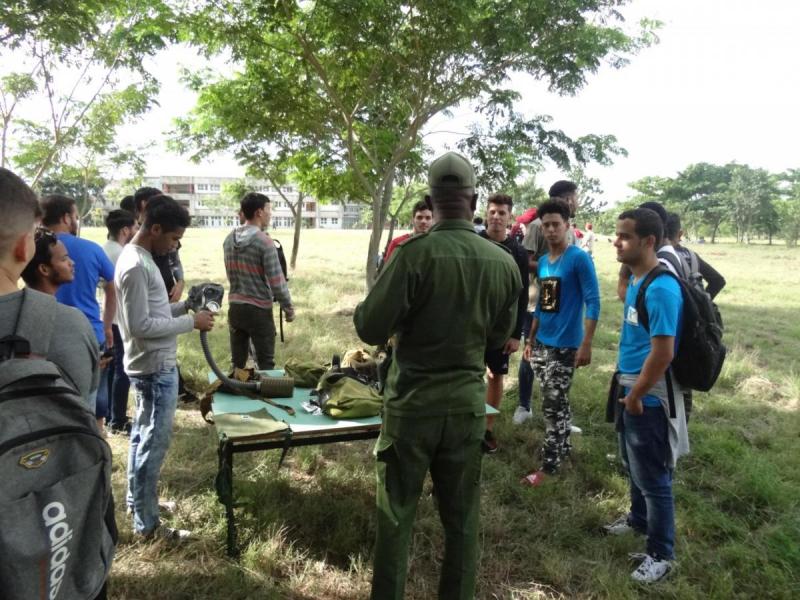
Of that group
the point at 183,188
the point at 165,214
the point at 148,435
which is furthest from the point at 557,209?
the point at 183,188

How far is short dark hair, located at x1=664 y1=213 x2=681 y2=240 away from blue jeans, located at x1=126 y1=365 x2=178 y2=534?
4.13 meters

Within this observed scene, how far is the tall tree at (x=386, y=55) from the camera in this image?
22.4ft

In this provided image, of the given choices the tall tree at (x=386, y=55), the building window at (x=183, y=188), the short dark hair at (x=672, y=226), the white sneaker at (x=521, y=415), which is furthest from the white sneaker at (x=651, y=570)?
the building window at (x=183, y=188)

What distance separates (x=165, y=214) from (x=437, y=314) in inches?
66.6

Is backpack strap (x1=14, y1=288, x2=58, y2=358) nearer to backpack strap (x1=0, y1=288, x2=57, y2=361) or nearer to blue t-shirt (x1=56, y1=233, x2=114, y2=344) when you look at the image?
backpack strap (x1=0, y1=288, x2=57, y2=361)

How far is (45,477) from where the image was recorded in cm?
117

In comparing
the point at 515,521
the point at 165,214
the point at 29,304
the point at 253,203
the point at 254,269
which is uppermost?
the point at 253,203

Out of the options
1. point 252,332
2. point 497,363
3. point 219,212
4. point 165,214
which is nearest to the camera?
point 165,214

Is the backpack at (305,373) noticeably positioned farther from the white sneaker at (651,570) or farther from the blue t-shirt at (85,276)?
the white sneaker at (651,570)

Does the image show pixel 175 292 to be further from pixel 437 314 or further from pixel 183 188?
pixel 183 188

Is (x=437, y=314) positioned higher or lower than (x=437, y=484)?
higher

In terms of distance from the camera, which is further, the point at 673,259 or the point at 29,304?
the point at 673,259

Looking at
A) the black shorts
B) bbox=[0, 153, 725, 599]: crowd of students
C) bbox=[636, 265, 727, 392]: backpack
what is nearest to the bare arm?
bbox=[0, 153, 725, 599]: crowd of students

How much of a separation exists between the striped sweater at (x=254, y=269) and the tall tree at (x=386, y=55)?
3.70m
